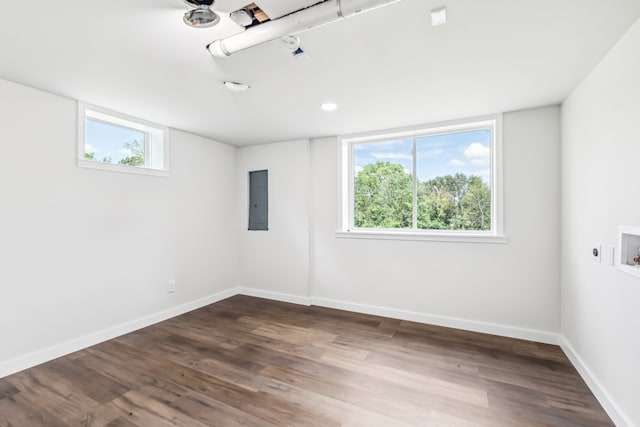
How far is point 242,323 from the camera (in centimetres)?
331

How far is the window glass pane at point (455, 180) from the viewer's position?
3.14 meters

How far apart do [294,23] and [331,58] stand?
1.62 feet

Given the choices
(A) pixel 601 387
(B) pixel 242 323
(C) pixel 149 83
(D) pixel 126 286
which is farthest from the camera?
(B) pixel 242 323

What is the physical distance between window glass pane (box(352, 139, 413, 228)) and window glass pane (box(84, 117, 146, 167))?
8.53 ft

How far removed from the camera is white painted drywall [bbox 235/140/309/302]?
402 centimetres

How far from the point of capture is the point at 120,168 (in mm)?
2969

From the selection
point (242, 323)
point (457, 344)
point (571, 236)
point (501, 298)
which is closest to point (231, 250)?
point (242, 323)

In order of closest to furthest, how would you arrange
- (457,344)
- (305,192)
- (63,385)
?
(63,385) → (457,344) → (305,192)

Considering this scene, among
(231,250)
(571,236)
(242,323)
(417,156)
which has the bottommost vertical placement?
(242,323)

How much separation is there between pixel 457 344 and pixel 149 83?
3525mm

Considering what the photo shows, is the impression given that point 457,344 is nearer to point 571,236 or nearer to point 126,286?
point 571,236

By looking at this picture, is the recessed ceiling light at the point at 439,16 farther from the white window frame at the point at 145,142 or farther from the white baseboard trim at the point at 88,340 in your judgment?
the white baseboard trim at the point at 88,340

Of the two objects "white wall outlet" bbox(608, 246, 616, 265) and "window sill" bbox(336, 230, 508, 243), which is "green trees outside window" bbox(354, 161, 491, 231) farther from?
"white wall outlet" bbox(608, 246, 616, 265)

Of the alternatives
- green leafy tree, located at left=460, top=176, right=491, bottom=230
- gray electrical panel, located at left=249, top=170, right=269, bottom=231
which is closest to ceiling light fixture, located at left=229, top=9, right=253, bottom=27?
green leafy tree, located at left=460, top=176, right=491, bottom=230
